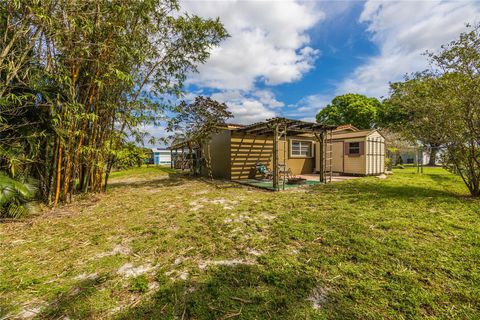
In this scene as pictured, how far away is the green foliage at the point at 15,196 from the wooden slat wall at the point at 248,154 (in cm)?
658

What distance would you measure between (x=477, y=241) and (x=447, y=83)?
4210mm

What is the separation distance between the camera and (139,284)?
1.91 metres

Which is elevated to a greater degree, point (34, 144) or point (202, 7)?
point (202, 7)

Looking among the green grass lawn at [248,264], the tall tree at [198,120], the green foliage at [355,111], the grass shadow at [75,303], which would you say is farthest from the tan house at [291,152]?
the green foliage at [355,111]

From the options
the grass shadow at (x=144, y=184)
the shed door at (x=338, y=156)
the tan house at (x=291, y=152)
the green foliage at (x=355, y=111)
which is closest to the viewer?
the grass shadow at (x=144, y=184)

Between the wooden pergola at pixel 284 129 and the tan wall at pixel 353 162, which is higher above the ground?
the wooden pergola at pixel 284 129

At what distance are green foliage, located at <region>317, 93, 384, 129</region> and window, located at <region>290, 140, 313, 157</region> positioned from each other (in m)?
13.9

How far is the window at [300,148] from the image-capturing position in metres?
10.7

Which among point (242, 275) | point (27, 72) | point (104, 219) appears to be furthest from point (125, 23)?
point (242, 275)

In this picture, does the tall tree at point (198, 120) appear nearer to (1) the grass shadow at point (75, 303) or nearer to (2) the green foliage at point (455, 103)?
(1) the grass shadow at point (75, 303)

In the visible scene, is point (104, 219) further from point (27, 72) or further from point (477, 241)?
point (477, 241)

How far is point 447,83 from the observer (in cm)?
481

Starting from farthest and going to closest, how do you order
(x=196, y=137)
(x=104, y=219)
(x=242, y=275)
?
(x=196, y=137), (x=104, y=219), (x=242, y=275)

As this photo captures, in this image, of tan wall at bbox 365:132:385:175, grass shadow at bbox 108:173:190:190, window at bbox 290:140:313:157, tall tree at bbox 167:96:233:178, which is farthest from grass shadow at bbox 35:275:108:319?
tan wall at bbox 365:132:385:175
